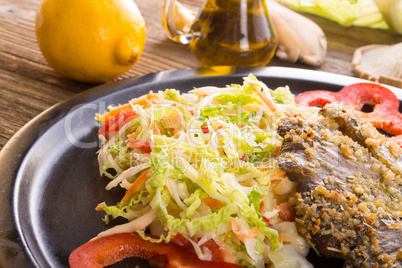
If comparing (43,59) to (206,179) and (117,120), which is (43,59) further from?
(206,179)

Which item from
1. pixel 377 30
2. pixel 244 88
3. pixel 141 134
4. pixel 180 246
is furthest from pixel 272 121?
pixel 377 30

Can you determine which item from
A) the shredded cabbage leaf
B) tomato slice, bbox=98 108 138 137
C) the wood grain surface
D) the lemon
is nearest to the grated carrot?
the shredded cabbage leaf

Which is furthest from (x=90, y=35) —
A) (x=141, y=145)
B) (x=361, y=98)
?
(x=361, y=98)

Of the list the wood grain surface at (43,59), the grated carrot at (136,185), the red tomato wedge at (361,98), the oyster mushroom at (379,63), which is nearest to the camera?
the grated carrot at (136,185)

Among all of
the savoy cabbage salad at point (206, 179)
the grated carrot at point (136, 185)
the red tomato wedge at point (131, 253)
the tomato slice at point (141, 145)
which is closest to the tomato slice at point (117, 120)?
the savoy cabbage salad at point (206, 179)

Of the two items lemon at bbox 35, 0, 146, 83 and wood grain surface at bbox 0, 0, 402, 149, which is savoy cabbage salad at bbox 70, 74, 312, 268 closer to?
lemon at bbox 35, 0, 146, 83

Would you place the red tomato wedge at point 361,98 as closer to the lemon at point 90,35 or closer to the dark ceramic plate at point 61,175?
the dark ceramic plate at point 61,175

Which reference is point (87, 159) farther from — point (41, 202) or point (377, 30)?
Answer: point (377, 30)
